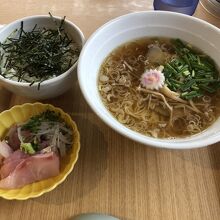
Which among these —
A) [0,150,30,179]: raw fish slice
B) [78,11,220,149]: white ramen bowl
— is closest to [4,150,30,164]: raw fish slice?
[0,150,30,179]: raw fish slice

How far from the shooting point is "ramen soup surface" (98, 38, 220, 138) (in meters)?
1.04

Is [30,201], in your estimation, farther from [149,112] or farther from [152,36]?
[152,36]

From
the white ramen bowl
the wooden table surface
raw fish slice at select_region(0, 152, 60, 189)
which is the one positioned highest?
the white ramen bowl

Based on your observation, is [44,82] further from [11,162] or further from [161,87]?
[161,87]

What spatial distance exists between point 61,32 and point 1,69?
0.84 ft

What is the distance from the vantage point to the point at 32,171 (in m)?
0.95

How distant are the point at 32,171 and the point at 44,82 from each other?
0.88 feet

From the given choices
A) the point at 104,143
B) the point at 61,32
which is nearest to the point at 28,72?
the point at 61,32

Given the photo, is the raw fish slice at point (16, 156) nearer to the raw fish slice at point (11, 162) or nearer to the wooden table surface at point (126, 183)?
the raw fish slice at point (11, 162)

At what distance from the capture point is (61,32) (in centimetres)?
121

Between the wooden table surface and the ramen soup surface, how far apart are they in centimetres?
9

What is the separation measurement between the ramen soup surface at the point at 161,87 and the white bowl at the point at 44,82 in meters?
0.12

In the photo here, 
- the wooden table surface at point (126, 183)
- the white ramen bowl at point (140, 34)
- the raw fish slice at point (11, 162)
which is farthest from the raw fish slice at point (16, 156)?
the white ramen bowl at point (140, 34)

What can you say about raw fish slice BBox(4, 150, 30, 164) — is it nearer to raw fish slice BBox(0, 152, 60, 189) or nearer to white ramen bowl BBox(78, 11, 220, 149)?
raw fish slice BBox(0, 152, 60, 189)
